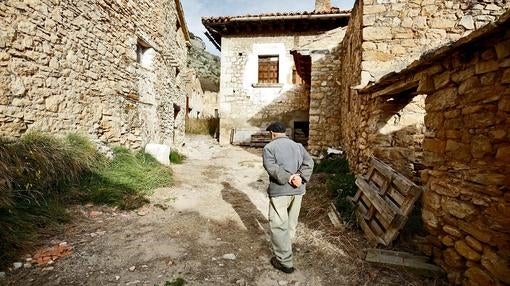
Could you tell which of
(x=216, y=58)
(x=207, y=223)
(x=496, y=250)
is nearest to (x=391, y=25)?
(x=496, y=250)

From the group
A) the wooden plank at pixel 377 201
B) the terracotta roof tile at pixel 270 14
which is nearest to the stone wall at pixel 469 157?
the wooden plank at pixel 377 201

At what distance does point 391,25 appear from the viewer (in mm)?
4965

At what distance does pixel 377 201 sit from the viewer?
3.38 metres

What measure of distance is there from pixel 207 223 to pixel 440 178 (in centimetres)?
305

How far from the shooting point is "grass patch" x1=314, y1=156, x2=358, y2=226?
4027 millimetres

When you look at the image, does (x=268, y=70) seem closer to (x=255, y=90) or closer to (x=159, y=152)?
(x=255, y=90)

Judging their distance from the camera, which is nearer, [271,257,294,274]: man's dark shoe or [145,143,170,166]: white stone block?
[271,257,294,274]: man's dark shoe

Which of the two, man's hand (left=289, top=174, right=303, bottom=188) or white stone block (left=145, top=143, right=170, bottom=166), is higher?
man's hand (left=289, top=174, right=303, bottom=188)

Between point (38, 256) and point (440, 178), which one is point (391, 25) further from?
point (38, 256)

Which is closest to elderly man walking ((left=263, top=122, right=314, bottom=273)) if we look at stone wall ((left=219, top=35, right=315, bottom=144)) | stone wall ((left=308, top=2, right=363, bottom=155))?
stone wall ((left=308, top=2, right=363, bottom=155))

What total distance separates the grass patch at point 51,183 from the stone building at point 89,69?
481 mm

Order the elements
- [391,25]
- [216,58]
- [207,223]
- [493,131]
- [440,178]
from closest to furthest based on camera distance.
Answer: [493,131], [440,178], [207,223], [391,25], [216,58]

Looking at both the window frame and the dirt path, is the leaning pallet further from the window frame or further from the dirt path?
the window frame

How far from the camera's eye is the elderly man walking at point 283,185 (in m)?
2.84
